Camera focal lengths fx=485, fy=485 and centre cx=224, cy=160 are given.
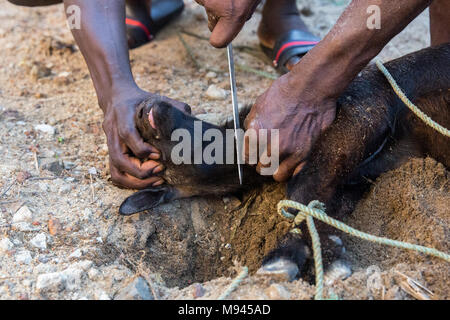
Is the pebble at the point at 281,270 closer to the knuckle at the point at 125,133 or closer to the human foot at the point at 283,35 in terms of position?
the knuckle at the point at 125,133

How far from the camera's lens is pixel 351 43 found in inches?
77.6

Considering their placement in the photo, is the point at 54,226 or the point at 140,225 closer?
the point at 54,226

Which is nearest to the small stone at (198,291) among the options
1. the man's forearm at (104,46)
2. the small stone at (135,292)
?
the small stone at (135,292)

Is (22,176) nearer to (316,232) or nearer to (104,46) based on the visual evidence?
(104,46)

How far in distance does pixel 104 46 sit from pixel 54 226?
2.99 feet

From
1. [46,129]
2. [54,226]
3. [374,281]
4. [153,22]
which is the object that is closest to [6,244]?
[54,226]

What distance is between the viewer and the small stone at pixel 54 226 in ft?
6.92

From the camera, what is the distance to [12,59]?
12.1ft

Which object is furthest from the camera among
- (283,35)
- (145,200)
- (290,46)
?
(283,35)

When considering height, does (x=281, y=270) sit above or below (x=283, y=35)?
below

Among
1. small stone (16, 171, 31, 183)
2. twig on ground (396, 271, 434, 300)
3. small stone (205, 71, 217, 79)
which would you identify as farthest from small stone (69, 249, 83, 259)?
small stone (205, 71, 217, 79)

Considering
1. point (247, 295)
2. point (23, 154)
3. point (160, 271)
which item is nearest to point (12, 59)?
point (23, 154)

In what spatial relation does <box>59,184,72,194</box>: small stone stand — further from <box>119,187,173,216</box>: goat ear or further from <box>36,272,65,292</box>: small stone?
<box>36,272,65,292</box>: small stone
